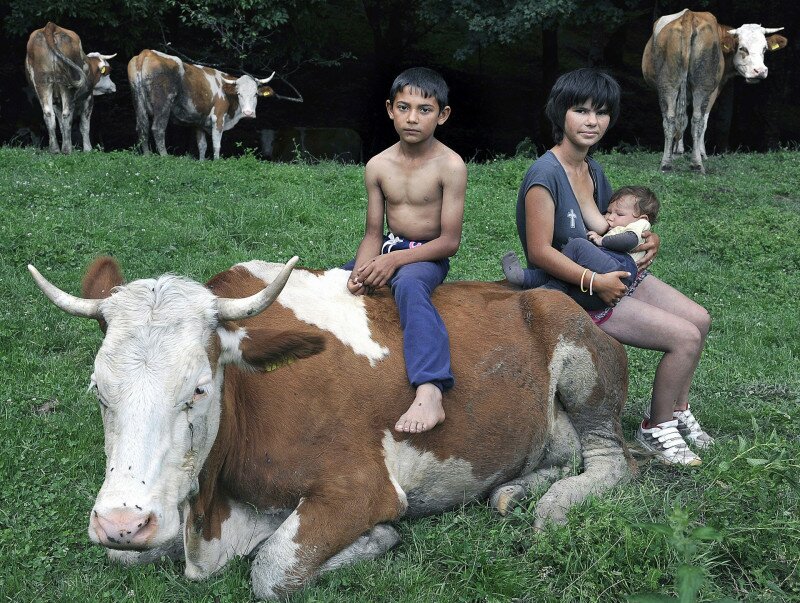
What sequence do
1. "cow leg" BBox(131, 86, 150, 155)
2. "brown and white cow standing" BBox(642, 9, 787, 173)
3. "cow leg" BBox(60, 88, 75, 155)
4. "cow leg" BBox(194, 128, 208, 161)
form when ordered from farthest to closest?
"cow leg" BBox(194, 128, 208, 161), "cow leg" BBox(131, 86, 150, 155), "cow leg" BBox(60, 88, 75, 155), "brown and white cow standing" BBox(642, 9, 787, 173)

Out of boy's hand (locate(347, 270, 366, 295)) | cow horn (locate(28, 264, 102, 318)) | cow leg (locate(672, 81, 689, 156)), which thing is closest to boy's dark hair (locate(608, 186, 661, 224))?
boy's hand (locate(347, 270, 366, 295))

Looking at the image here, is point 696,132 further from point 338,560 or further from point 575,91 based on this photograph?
point 338,560

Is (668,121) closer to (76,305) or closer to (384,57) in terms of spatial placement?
(384,57)

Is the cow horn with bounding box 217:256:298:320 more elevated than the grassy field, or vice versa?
the cow horn with bounding box 217:256:298:320

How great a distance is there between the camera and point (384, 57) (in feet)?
84.4

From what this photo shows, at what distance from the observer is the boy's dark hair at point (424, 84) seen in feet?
16.4

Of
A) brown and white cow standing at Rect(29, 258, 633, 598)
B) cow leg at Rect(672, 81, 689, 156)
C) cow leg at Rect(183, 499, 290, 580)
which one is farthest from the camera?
cow leg at Rect(672, 81, 689, 156)

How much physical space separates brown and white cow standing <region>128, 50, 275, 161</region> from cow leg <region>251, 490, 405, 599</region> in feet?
41.3

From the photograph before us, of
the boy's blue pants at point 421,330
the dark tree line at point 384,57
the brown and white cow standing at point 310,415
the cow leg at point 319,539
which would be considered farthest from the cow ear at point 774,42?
the cow leg at point 319,539

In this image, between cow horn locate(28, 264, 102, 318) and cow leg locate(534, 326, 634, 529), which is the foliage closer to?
cow leg locate(534, 326, 634, 529)

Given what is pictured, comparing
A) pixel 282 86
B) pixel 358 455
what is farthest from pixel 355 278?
pixel 282 86

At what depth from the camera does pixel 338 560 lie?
411 cm

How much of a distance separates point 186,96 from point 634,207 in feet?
46.6

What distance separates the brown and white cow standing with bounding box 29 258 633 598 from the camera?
352 cm
